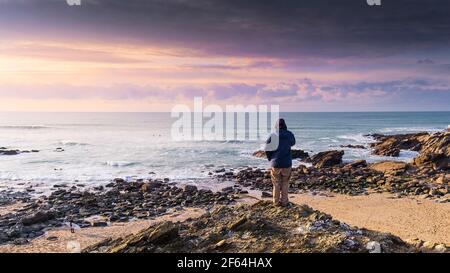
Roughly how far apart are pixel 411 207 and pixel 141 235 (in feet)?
59.0

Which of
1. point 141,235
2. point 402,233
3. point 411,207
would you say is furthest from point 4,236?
point 411,207

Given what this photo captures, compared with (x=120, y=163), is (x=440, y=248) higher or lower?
higher

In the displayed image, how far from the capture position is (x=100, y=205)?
2325cm

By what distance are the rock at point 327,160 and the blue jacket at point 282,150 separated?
92.0 feet

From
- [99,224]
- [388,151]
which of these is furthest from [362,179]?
[99,224]

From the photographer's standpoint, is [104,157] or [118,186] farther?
[104,157]

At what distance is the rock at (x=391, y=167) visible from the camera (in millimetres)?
33194

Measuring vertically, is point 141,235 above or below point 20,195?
above

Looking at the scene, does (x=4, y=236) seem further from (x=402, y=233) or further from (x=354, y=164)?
(x=354, y=164)

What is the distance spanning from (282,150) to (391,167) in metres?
27.0

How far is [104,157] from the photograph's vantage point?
158ft

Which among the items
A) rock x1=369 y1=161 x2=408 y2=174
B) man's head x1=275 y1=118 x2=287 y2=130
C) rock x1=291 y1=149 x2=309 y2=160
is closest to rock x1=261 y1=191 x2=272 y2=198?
rock x1=369 y1=161 x2=408 y2=174

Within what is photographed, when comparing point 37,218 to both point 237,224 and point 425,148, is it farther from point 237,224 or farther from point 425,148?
point 425,148

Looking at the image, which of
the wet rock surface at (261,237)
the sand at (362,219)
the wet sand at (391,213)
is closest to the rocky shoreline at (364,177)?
the wet sand at (391,213)
